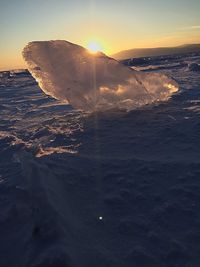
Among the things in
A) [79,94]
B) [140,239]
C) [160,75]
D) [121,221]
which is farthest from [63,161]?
[160,75]

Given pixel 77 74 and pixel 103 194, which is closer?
pixel 103 194

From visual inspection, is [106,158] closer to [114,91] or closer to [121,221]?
[121,221]

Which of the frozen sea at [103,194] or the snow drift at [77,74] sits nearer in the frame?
the frozen sea at [103,194]

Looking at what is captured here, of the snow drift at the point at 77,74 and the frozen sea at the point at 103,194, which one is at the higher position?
the snow drift at the point at 77,74

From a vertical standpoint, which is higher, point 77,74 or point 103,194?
point 77,74

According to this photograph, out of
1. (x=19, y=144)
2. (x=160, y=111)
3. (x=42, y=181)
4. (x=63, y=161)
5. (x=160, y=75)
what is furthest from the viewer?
(x=160, y=75)
